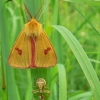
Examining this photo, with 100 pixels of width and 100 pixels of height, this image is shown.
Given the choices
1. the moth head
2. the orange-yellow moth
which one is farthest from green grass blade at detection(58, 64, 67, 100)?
the moth head

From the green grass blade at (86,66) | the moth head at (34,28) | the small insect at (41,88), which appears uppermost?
the moth head at (34,28)

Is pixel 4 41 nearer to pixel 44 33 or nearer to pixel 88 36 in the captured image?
pixel 44 33

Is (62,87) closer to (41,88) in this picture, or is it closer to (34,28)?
(41,88)

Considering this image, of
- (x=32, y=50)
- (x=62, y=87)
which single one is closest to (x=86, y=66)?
(x=62, y=87)

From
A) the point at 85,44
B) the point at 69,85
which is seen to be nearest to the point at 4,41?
the point at 69,85

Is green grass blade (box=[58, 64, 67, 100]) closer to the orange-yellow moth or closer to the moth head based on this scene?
the orange-yellow moth

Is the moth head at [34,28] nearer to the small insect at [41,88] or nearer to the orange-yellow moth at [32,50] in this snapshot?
the orange-yellow moth at [32,50]

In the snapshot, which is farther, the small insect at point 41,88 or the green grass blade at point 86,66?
the small insect at point 41,88

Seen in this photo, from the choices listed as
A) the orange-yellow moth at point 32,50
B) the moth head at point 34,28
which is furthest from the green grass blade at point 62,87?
the moth head at point 34,28
